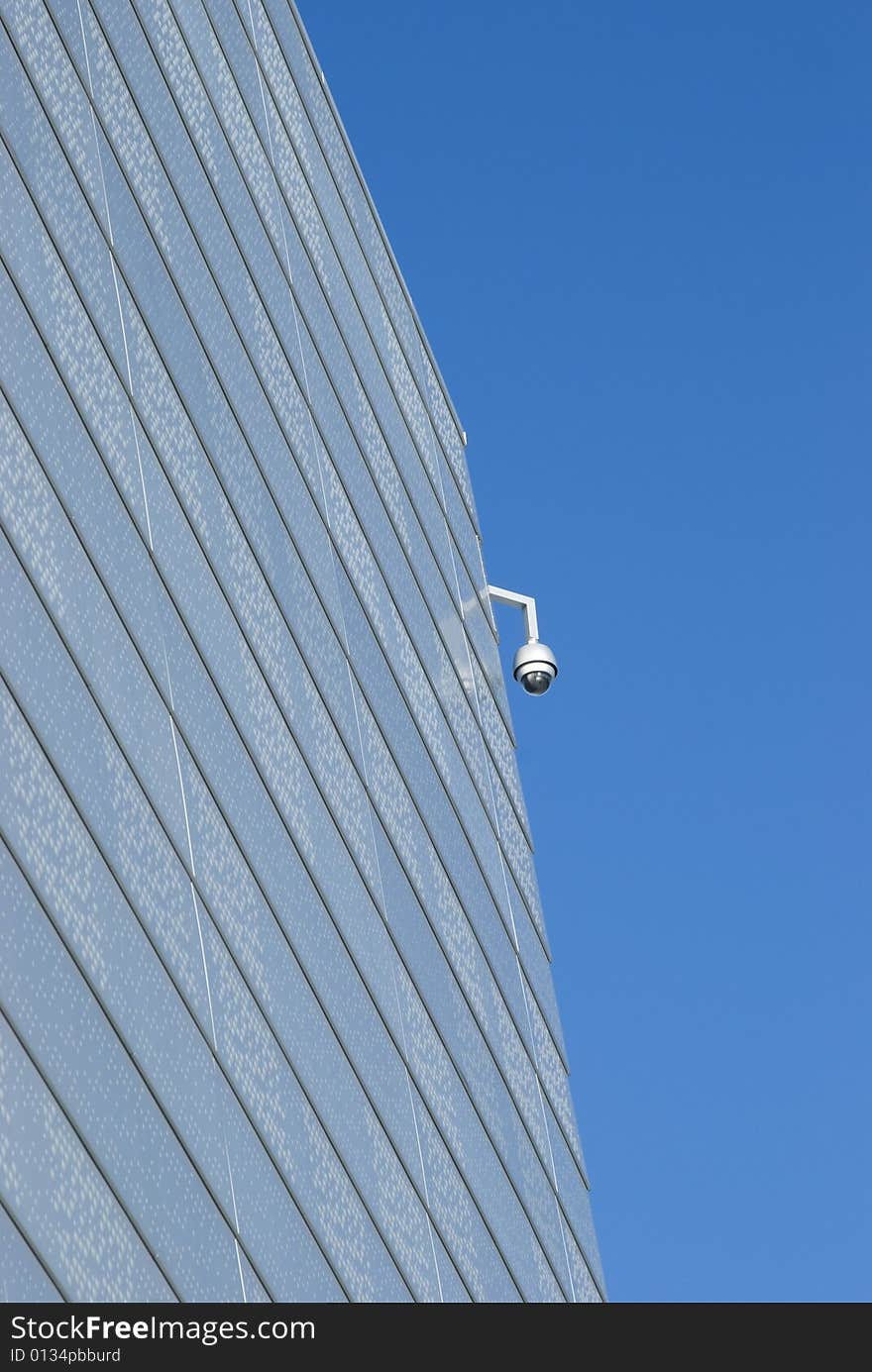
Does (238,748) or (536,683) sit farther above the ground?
(536,683)

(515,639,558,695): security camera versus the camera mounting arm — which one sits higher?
the camera mounting arm

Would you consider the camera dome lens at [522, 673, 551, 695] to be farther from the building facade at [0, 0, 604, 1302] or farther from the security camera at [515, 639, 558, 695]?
the building facade at [0, 0, 604, 1302]

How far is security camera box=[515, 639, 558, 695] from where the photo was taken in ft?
63.8

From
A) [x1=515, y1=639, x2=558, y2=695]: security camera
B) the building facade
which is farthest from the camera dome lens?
the building facade

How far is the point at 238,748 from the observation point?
14.6 m

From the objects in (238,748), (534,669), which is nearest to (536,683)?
(534,669)

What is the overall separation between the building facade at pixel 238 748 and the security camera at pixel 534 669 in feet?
2.99

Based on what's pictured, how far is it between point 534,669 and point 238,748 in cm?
533

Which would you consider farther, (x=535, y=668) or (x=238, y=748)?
(x=535, y=668)

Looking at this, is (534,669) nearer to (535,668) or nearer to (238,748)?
(535,668)

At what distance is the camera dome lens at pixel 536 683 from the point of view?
1941 centimetres

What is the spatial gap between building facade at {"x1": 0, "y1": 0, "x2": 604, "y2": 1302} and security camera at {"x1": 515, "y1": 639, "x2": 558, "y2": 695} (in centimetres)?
91

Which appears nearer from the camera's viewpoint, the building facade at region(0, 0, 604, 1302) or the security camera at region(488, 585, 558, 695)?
the building facade at region(0, 0, 604, 1302)

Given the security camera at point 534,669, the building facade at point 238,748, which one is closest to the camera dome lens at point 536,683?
the security camera at point 534,669
